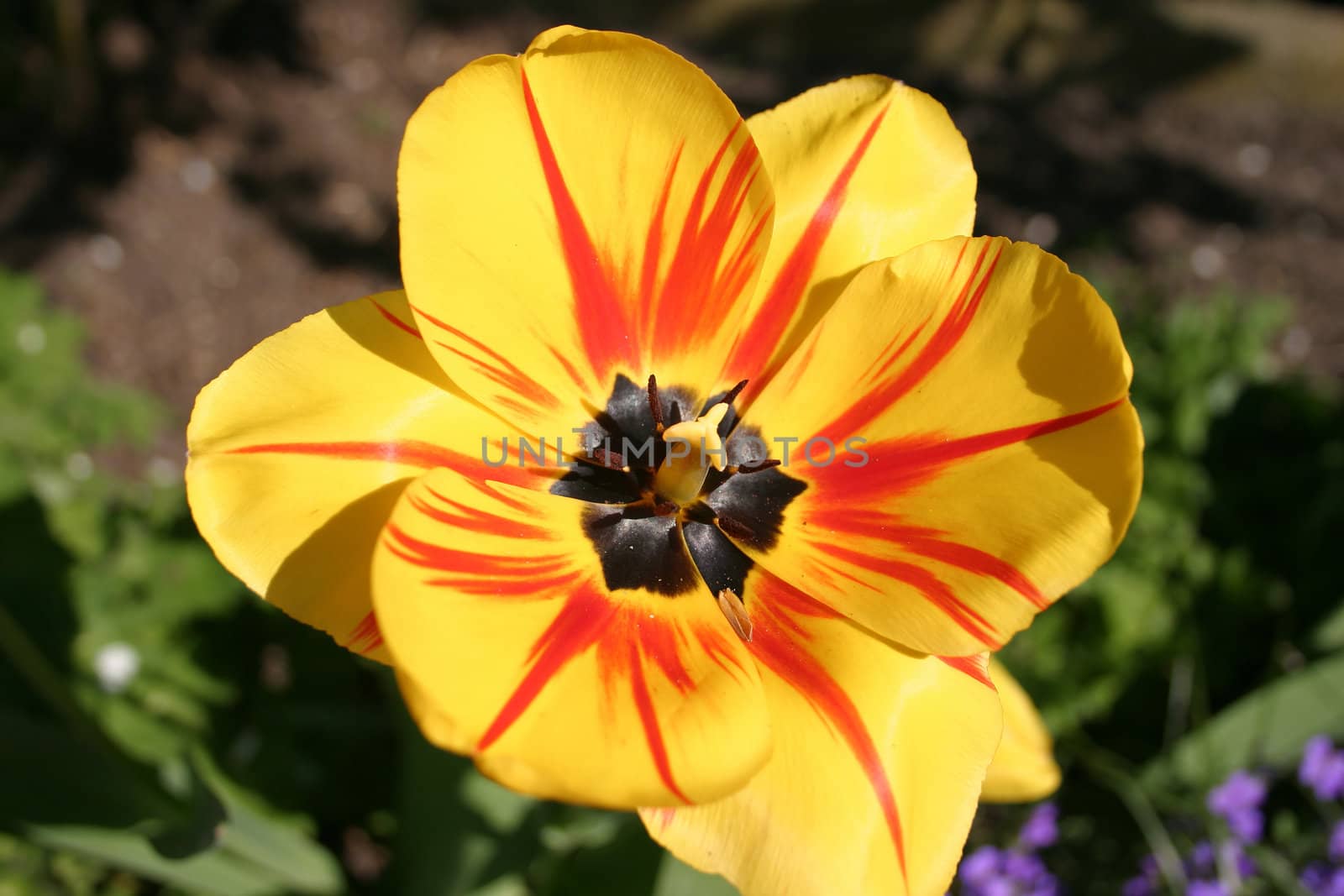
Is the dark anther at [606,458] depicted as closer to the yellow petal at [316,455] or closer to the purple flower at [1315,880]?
the yellow petal at [316,455]

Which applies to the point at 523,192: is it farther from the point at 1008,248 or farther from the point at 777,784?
the point at 777,784

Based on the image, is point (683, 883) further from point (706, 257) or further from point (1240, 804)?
point (1240, 804)

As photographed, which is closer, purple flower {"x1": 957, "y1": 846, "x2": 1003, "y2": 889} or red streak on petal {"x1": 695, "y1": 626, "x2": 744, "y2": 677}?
→ red streak on petal {"x1": 695, "y1": 626, "x2": 744, "y2": 677}

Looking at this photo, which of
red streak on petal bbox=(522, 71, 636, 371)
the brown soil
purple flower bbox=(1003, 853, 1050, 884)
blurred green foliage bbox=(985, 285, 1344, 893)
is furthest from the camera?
the brown soil

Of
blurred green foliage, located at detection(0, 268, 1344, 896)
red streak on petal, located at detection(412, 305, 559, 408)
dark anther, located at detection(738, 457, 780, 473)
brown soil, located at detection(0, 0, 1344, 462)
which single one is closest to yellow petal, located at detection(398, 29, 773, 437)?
red streak on petal, located at detection(412, 305, 559, 408)

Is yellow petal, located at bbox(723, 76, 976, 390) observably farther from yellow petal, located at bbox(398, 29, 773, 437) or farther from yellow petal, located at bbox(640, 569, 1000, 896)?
yellow petal, located at bbox(640, 569, 1000, 896)

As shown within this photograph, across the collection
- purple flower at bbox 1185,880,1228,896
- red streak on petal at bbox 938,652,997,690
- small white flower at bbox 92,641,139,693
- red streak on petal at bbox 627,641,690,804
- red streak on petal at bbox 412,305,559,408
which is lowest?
purple flower at bbox 1185,880,1228,896
